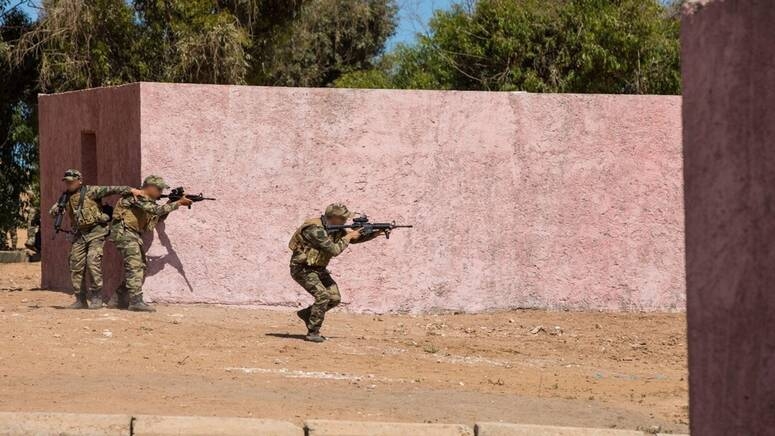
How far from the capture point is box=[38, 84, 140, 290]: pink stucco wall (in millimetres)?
12906

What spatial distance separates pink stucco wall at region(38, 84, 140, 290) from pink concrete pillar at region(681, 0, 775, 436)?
9.09m

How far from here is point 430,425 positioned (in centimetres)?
689

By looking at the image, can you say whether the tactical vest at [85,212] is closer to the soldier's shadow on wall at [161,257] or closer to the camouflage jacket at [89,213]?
the camouflage jacket at [89,213]

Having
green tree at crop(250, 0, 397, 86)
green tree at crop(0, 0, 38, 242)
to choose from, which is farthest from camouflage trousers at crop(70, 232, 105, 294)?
green tree at crop(250, 0, 397, 86)

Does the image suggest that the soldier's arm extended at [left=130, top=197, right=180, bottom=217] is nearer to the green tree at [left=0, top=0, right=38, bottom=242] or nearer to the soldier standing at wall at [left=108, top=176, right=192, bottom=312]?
the soldier standing at wall at [left=108, top=176, right=192, bottom=312]

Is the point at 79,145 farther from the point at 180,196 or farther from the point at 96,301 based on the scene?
the point at 180,196

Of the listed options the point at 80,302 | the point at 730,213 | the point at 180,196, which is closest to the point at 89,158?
the point at 80,302

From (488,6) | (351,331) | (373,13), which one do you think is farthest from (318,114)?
(373,13)

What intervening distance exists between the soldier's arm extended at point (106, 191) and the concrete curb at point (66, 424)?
553 centimetres

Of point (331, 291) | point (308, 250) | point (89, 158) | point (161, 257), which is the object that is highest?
point (89, 158)

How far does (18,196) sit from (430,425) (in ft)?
53.1

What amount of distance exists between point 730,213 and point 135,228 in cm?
895

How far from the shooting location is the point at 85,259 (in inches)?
500

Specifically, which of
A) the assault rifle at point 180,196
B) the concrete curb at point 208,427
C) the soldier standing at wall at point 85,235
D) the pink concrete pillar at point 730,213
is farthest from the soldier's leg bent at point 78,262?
the pink concrete pillar at point 730,213
